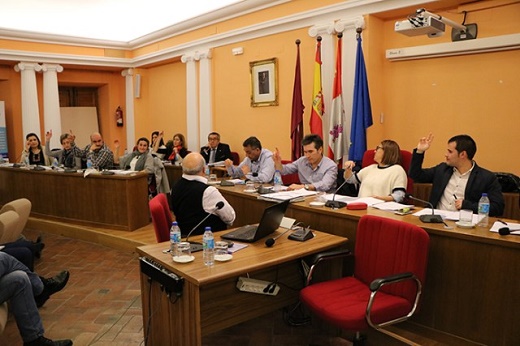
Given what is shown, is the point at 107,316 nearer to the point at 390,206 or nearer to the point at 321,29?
the point at 390,206

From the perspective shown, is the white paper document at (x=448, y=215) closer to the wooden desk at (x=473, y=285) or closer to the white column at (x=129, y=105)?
the wooden desk at (x=473, y=285)

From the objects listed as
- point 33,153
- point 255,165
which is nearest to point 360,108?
point 255,165

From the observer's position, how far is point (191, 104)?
7.62 m

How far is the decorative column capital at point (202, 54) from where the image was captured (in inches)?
279

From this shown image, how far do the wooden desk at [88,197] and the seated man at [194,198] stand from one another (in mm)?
2415

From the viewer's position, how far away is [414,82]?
4.84m

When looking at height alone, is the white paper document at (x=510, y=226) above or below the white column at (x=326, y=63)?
below

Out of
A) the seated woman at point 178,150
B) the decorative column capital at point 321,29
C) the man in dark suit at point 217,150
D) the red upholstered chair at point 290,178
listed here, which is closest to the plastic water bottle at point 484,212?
the red upholstered chair at point 290,178

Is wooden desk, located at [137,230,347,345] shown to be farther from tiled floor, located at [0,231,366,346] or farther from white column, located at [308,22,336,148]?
white column, located at [308,22,336,148]

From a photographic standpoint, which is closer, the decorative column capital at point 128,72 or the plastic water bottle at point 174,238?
the plastic water bottle at point 174,238

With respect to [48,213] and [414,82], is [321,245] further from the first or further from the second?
[48,213]

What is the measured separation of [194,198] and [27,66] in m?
6.72

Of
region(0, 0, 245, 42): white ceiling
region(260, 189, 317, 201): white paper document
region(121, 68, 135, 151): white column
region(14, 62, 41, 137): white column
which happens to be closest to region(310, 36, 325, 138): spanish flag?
region(260, 189, 317, 201): white paper document

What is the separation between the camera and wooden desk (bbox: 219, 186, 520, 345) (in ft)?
7.47
